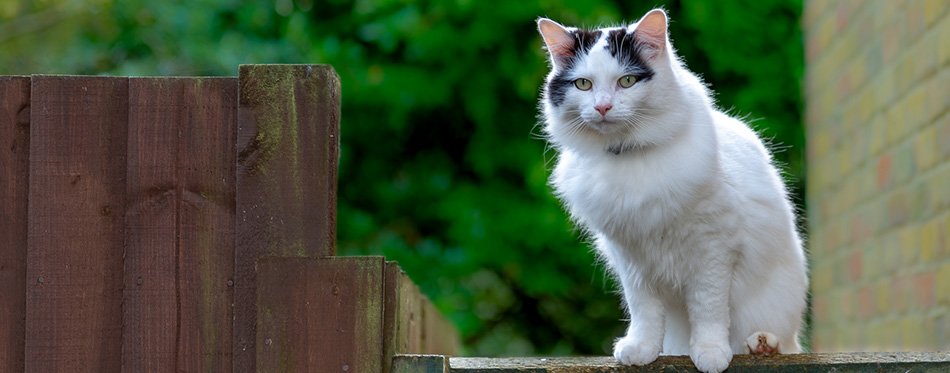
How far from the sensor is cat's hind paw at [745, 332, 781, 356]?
8.00 feet

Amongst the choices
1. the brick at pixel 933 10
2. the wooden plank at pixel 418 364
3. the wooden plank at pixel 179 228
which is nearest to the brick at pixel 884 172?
the brick at pixel 933 10

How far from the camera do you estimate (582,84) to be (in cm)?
249

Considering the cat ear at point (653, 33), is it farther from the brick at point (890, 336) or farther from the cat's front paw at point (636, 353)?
the brick at point (890, 336)

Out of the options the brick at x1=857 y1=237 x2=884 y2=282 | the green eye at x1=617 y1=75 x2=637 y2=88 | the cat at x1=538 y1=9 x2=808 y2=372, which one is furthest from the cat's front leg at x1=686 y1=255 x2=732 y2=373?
the brick at x1=857 y1=237 x2=884 y2=282

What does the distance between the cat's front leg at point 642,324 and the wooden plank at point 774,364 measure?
0.09m

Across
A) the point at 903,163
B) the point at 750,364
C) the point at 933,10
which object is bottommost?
the point at 750,364

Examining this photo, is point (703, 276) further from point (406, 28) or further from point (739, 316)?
point (406, 28)

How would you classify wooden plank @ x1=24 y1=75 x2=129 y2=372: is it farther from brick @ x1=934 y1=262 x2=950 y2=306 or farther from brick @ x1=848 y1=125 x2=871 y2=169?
brick @ x1=848 y1=125 x2=871 y2=169

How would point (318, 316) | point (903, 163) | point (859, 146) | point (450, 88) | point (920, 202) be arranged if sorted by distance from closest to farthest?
point (318, 316), point (920, 202), point (903, 163), point (859, 146), point (450, 88)

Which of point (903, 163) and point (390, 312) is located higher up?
point (903, 163)

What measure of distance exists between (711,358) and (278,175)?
1.06m

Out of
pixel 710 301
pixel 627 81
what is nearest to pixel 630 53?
pixel 627 81

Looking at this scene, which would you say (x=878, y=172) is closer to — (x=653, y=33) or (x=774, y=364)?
(x=653, y=33)

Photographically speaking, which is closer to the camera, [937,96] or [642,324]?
[642,324]
